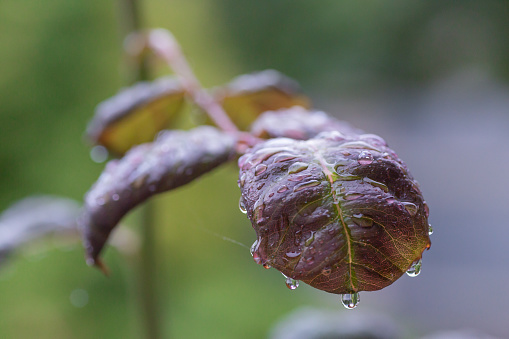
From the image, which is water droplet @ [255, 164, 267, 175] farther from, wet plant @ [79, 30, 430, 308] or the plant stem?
the plant stem

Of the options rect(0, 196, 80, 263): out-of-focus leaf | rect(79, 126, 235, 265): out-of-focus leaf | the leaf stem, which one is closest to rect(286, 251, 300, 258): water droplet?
rect(79, 126, 235, 265): out-of-focus leaf

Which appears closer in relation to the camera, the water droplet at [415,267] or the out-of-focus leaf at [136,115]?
the water droplet at [415,267]

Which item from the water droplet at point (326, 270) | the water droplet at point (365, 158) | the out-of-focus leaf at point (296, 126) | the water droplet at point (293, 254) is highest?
the water droplet at point (365, 158)

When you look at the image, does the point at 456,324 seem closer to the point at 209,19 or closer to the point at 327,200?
the point at 209,19

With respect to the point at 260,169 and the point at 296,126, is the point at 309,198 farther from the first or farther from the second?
the point at 296,126

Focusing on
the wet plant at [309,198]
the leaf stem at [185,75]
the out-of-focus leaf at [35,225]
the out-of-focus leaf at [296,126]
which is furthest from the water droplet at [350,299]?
the out-of-focus leaf at [35,225]

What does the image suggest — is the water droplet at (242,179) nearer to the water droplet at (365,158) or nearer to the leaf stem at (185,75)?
the water droplet at (365,158)

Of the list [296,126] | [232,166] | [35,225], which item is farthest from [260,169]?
[35,225]
